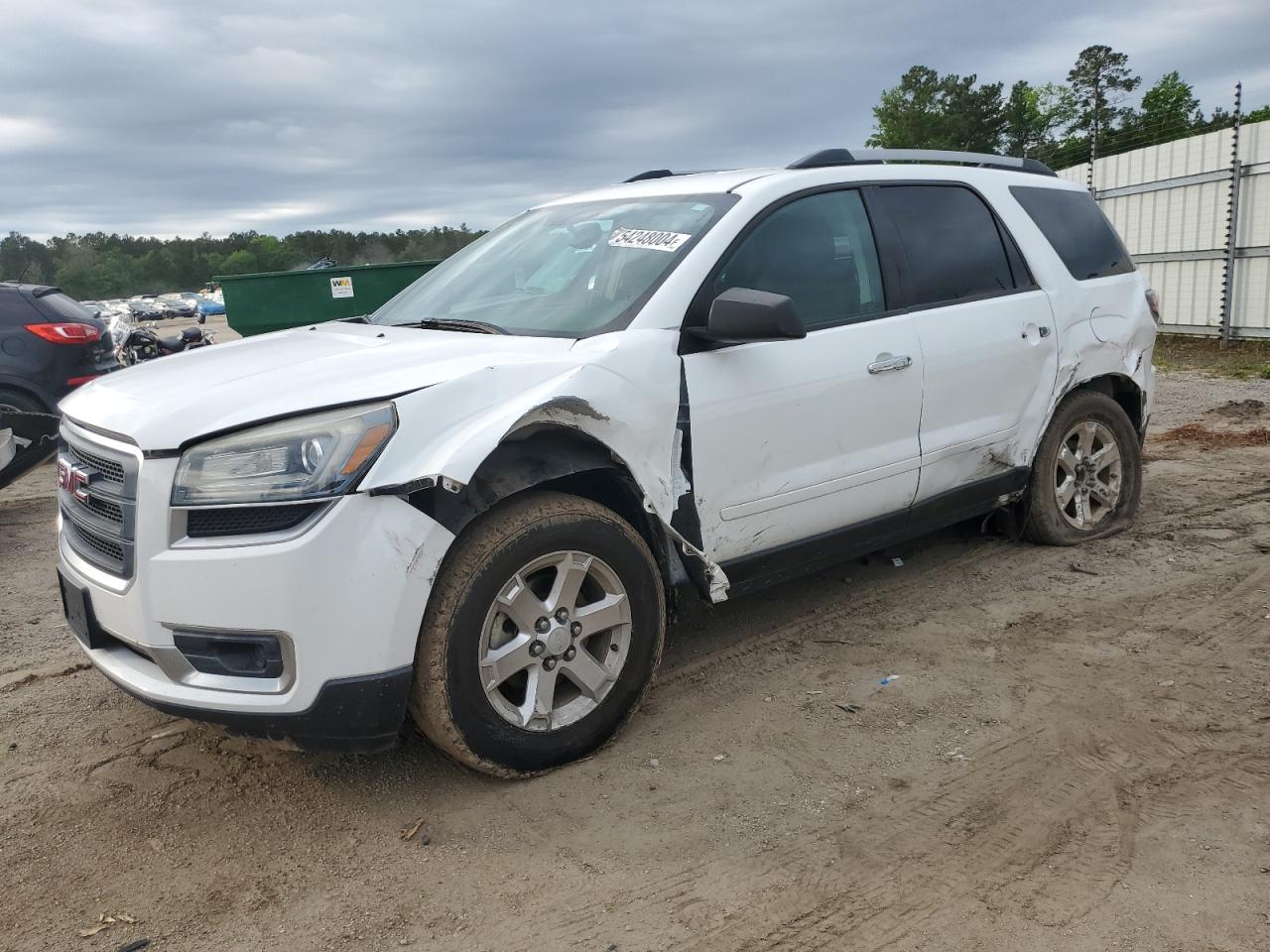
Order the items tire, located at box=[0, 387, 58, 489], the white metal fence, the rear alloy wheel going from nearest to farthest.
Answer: the rear alloy wheel
tire, located at box=[0, 387, 58, 489]
the white metal fence

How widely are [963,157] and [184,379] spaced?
3520mm

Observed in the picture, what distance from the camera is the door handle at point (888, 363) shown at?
3.82m

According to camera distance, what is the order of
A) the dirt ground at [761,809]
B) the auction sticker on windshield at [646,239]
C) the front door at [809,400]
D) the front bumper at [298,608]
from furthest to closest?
1. the auction sticker on windshield at [646,239]
2. the front door at [809,400]
3. the front bumper at [298,608]
4. the dirt ground at [761,809]

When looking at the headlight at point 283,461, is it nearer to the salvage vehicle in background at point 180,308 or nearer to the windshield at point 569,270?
the windshield at point 569,270

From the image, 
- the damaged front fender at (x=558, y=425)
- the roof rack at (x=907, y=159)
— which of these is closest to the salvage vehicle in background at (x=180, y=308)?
the roof rack at (x=907, y=159)

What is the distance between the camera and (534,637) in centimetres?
296

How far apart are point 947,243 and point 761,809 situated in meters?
2.59

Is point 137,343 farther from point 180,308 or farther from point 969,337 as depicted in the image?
point 180,308

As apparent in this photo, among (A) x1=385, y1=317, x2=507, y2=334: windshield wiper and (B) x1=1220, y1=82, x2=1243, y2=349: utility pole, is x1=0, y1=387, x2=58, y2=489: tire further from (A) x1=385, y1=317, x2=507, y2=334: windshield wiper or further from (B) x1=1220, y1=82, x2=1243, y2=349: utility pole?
(B) x1=1220, y1=82, x2=1243, y2=349: utility pole

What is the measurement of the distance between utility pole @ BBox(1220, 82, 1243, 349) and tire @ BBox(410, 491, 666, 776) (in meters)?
12.6

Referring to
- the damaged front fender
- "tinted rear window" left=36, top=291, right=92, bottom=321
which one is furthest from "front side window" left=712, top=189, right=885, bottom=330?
"tinted rear window" left=36, top=291, right=92, bottom=321

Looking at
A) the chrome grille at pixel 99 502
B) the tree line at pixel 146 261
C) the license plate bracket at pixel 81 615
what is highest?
the tree line at pixel 146 261

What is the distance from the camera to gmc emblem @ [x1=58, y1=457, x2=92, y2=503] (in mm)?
2986

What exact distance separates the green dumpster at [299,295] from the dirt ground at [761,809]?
6415mm
